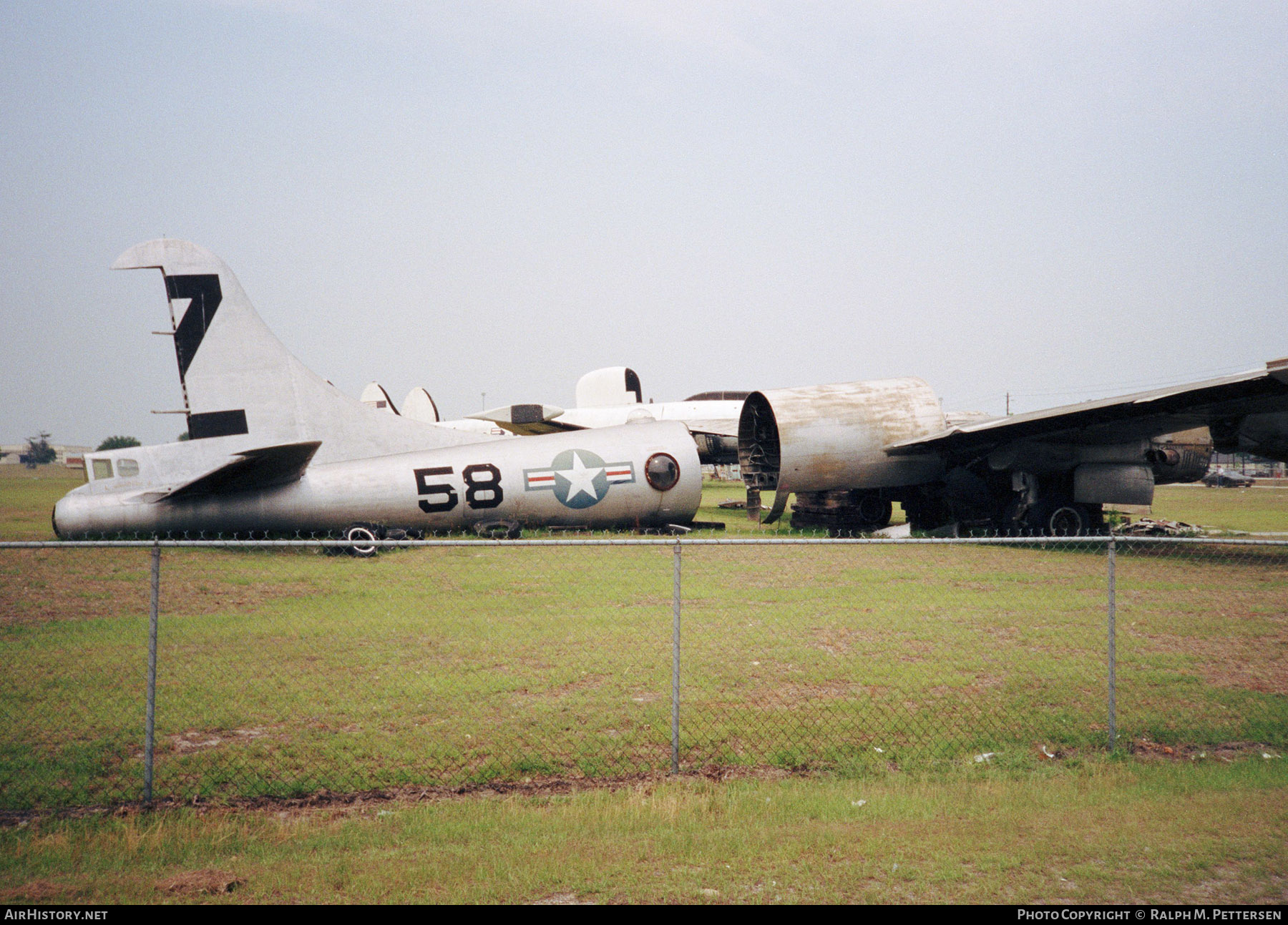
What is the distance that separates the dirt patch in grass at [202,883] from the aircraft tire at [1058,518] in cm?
1773

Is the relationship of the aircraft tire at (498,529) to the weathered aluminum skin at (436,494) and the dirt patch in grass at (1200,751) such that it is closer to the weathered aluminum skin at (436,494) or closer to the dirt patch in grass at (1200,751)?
the weathered aluminum skin at (436,494)

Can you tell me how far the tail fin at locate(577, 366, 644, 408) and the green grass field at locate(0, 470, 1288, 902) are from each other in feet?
79.7

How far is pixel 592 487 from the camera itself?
63.8 ft

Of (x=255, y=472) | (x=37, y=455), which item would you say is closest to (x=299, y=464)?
(x=255, y=472)

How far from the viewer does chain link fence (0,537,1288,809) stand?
6621mm

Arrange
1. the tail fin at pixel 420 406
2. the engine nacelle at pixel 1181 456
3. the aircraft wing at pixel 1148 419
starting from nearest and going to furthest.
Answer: the aircraft wing at pixel 1148 419 < the engine nacelle at pixel 1181 456 < the tail fin at pixel 420 406

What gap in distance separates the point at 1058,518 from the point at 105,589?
18.8 meters

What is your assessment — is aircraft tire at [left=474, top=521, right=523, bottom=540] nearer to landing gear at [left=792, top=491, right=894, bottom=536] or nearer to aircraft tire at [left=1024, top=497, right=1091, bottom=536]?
landing gear at [left=792, top=491, right=894, bottom=536]

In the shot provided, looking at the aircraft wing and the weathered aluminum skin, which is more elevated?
the aircraft wing

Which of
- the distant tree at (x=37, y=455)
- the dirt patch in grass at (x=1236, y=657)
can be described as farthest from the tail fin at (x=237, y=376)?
the distant tree at (x=37, y=455)

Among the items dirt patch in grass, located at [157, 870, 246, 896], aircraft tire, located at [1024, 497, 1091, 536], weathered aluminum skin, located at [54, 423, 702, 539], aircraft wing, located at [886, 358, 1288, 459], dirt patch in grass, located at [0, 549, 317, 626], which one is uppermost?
aircraft wing, located at [886, 358, 1288, 459]

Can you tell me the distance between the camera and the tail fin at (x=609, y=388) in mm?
36938

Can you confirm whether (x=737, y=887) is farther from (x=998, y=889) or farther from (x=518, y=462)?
(x=518, y=462)

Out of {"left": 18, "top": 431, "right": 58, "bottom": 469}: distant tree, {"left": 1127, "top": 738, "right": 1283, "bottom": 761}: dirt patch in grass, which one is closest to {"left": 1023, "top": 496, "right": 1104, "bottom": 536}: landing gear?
{"left": 1127, "top": 738, "right": 1283, "bottom": 761}: dirt patch in grass
